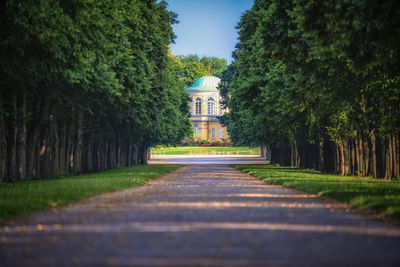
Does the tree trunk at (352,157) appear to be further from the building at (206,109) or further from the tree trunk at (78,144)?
the building at (206,109)

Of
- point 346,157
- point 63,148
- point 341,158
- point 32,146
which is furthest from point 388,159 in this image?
point 32,146

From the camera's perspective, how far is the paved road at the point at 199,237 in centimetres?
689

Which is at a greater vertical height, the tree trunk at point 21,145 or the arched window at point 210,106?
the arched window at point 210,106

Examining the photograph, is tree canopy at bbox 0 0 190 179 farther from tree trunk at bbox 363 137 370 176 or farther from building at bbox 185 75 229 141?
building at bbox 185 75 229 141

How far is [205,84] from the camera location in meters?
136

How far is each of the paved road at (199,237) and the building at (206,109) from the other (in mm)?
121454

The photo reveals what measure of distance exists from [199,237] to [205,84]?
128002 millimetres

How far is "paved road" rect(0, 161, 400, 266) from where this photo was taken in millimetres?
6891

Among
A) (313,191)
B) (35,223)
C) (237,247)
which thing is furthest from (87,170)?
(237,247)

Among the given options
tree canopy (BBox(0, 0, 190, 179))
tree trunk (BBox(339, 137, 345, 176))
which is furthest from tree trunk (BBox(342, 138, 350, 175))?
tree canopy (BBox(0, 0, 190, 179))

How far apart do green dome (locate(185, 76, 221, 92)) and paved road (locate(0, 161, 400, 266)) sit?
12186cm

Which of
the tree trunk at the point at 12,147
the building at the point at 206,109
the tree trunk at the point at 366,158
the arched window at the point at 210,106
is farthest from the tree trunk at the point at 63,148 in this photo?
the arched window at the point at 210,106

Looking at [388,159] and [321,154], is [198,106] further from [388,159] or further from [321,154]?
[388,159]

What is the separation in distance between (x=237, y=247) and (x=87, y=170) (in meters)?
31.2
